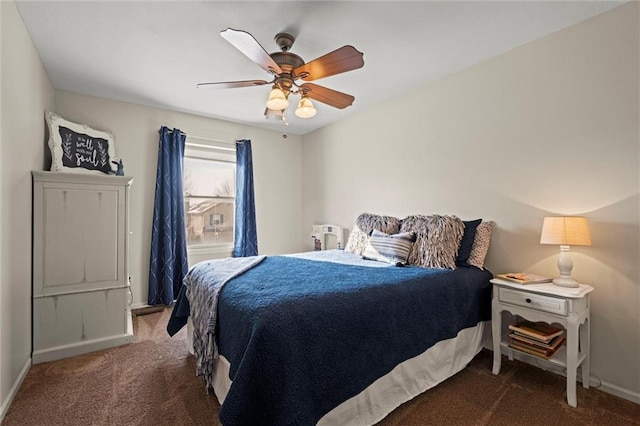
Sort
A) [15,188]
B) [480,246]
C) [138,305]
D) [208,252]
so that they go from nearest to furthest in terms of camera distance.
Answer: [15,188] < [480,246] < [138,305] < [208,252]

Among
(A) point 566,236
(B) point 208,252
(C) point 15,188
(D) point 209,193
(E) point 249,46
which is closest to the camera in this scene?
(E) point 249,46

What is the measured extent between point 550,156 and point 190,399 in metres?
3.02

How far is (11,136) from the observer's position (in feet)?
6.28

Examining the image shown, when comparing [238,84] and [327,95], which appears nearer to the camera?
[238,84]

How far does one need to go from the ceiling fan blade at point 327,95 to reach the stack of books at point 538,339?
82.5 inches

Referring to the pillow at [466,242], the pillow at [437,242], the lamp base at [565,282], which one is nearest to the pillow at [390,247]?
the pillow at [437,242]

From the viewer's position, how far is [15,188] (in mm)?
2014

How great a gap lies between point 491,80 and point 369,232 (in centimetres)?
175

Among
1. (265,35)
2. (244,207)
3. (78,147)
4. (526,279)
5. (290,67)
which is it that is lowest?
(526,279)

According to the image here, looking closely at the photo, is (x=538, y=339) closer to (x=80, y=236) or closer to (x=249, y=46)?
(x=249, y=46)

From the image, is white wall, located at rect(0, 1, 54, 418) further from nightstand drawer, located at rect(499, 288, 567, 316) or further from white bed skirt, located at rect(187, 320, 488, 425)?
nightstand drawer, located at rect(499, 288, 567, 316)

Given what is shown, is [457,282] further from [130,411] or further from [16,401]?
[16,401]

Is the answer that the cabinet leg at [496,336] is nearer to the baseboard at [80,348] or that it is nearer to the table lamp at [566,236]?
the table lamp at [566,236]

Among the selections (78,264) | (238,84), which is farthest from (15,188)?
(238,84)
